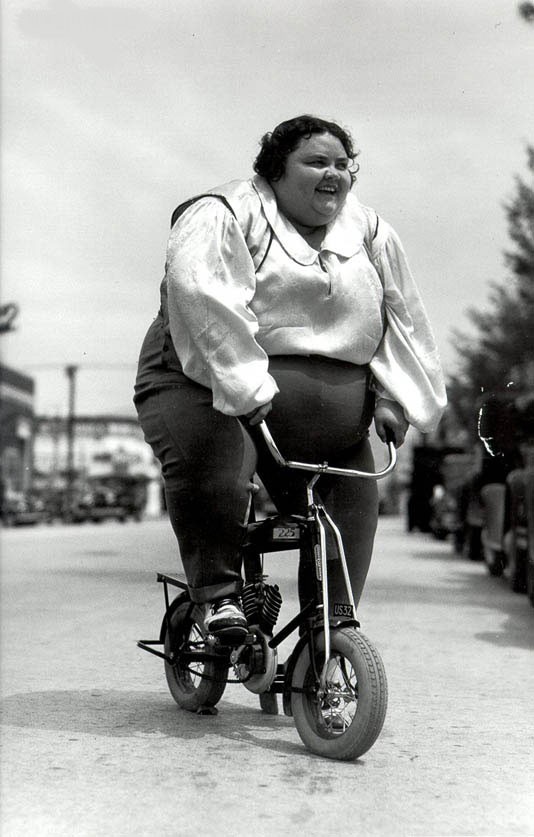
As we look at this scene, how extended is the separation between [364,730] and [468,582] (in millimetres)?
10168

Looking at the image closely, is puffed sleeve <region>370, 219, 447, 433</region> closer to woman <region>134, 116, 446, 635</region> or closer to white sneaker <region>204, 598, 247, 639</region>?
woman <region>134, 116, 446, 635</region>

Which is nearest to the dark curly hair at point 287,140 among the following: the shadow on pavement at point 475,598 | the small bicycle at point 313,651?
the small bicycle at point 313,651

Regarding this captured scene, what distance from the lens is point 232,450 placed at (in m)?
3.98

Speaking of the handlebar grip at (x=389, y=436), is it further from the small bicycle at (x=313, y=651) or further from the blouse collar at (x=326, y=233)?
the blouse collar at (x=326, y=233)

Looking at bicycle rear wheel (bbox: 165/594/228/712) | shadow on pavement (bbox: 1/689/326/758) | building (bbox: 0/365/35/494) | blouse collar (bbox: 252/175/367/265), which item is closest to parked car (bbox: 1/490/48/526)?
building (bbox: 0/365/35/494)

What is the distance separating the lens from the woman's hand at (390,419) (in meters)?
4.10

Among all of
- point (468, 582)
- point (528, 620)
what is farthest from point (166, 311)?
point (468, 582)

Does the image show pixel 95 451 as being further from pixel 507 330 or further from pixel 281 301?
pixel 281 301

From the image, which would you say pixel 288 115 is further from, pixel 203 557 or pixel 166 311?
pixel 203 557

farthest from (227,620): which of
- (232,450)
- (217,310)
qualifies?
(217,310)

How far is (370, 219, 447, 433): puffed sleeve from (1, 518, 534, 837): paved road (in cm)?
61

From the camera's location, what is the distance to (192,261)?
152 inches

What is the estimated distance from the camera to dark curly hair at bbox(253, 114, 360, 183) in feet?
13.2

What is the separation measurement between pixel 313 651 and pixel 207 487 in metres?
0.56
